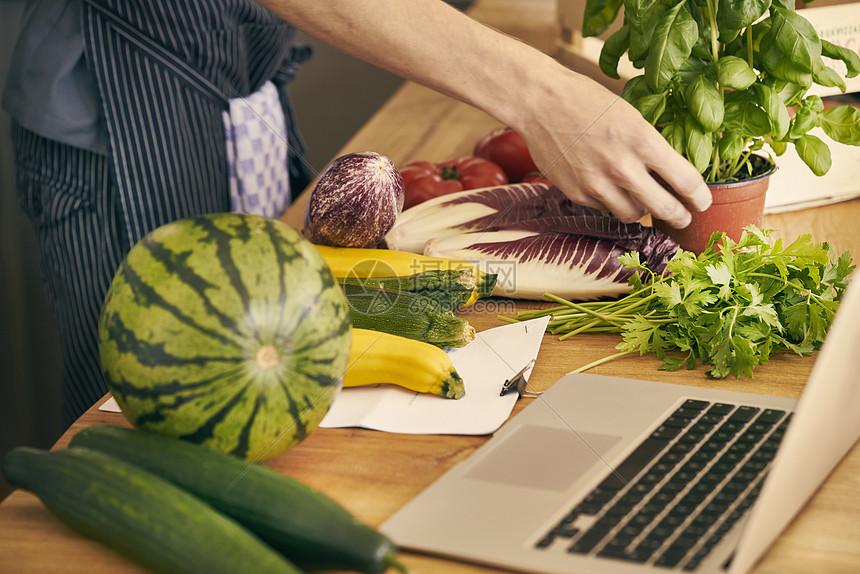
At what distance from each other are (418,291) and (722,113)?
0.48 meters

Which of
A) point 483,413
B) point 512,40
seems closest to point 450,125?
point 512,40

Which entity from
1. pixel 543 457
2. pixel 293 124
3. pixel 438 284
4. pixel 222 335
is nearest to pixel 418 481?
pixel 543 457

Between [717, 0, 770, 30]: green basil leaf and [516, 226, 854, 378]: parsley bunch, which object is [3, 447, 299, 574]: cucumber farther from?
[717, 0, 770, 30]: green basil leaf

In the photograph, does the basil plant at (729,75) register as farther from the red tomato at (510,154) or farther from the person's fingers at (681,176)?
the red tomato at (510,154)

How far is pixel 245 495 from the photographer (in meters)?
0.64

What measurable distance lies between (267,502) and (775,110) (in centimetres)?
83

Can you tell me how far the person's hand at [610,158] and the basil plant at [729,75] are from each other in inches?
1.9

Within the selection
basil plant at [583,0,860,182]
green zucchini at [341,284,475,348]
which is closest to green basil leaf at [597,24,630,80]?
basil plant at [583,0,860,182]

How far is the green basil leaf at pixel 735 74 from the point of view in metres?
1.00

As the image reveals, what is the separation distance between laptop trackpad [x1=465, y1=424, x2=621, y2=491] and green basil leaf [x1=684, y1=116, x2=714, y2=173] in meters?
0.46

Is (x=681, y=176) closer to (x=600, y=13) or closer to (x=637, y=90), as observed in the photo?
(x=637, y=90)

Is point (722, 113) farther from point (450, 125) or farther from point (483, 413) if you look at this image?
point (450, 125)

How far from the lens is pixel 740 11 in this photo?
1.01 m

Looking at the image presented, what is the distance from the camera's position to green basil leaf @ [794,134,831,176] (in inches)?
43.8
